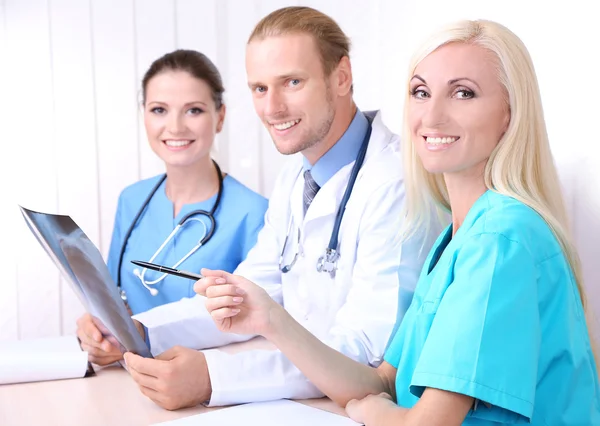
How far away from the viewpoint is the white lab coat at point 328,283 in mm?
1198

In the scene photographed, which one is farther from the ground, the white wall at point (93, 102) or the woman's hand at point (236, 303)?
the white wall at point (93, 102)

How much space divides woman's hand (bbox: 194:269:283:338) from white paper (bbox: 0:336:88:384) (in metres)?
0.34

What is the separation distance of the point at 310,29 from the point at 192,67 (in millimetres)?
532

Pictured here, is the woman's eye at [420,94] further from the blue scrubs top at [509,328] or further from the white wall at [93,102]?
the white wall at [93,102]

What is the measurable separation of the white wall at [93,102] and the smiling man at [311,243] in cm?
56

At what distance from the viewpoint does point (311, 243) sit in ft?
5.16

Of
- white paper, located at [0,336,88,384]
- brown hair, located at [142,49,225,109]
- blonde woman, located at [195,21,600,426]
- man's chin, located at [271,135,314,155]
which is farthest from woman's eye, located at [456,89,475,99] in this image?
brown hair, located at [142,49,225,109]

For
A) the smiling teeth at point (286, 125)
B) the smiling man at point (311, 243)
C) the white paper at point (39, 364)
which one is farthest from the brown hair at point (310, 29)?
the white paper at point (39, 364)

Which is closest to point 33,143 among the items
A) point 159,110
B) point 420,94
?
point 159,110

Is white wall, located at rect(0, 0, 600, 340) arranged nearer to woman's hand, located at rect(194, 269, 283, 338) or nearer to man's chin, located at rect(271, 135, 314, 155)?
man's chin, located at rect(271, 135, 314, 155)

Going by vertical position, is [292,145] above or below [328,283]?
above

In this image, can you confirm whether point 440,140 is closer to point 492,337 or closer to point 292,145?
point 492,337

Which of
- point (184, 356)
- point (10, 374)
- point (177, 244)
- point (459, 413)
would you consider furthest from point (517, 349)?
point (177, 244)

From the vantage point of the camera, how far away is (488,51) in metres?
1.09
